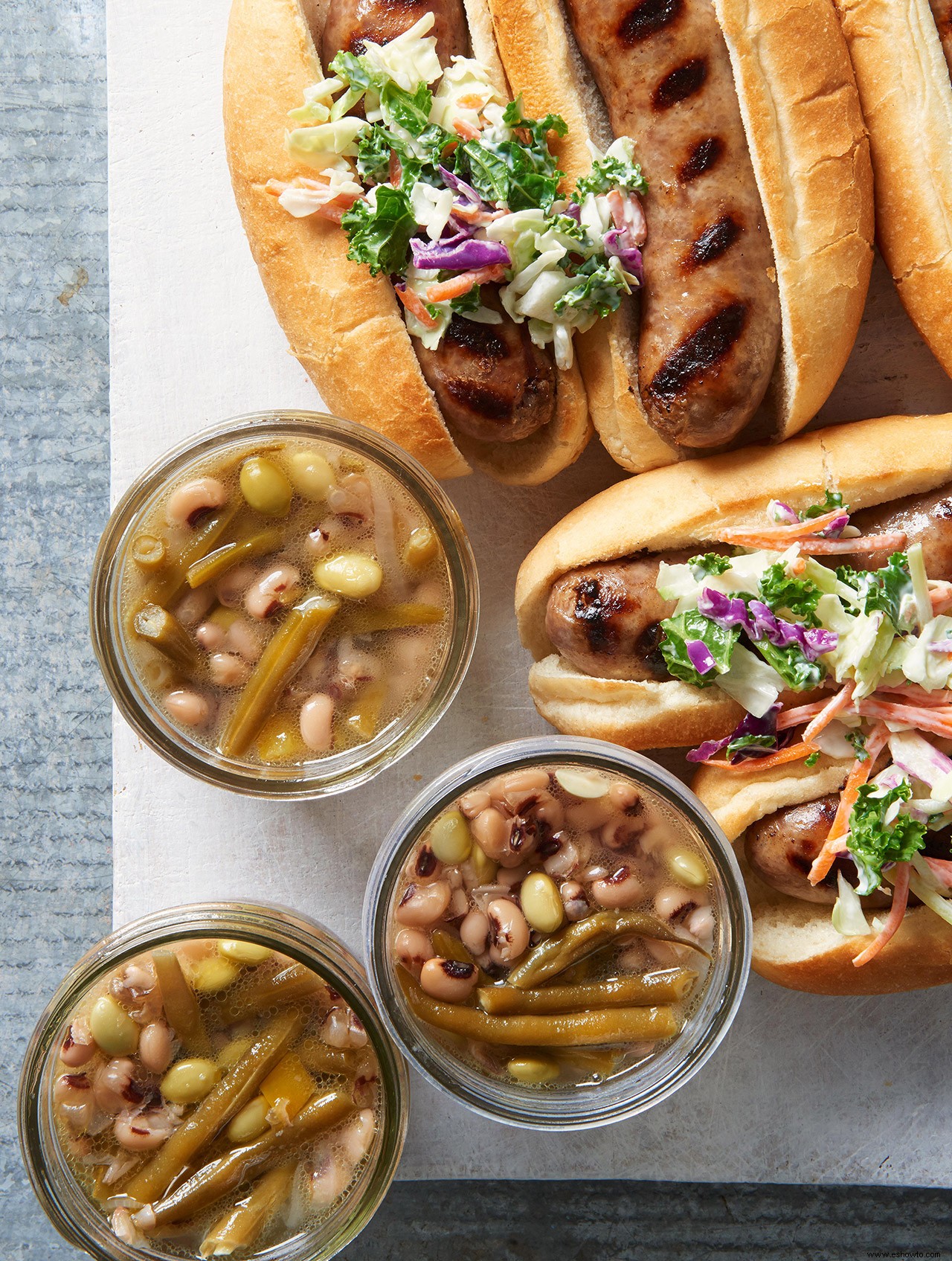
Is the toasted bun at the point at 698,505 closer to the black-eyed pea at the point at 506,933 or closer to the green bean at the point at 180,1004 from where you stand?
the black-eyed pea at the point at 506,933

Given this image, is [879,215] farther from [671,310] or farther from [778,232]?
[671,310]

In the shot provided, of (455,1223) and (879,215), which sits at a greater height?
(879,215)

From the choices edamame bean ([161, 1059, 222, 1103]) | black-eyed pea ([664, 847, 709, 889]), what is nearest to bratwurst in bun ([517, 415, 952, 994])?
black-eyed pea ([664, 847, 709, 889])

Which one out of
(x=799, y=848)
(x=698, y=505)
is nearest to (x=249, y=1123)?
(x=799, y=848)

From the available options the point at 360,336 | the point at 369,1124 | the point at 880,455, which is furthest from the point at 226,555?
the point at 880,455

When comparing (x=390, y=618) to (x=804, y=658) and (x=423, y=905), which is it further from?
(x=804, y=658)

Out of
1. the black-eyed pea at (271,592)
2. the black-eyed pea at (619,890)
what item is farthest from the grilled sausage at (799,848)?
the black-eyed pea at (271,592)
